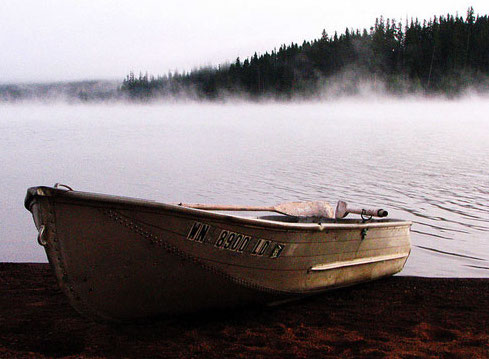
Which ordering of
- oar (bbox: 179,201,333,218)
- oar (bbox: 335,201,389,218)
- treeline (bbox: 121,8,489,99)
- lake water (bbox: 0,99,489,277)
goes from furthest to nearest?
treeline (bbox: 121,8,489,99)
lake water (bbox: 0,99,489,277)
oar (bbox: 179,201,333,218)
oar (bbox: 335,201,389,218)

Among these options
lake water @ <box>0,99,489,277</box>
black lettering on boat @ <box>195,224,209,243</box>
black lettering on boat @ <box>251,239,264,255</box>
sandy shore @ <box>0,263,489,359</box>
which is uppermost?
black lettering on boat @ <box>195,224,209,243</box>

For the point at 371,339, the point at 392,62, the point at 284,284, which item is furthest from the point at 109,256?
the point at 392,62

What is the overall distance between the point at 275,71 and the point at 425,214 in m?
108

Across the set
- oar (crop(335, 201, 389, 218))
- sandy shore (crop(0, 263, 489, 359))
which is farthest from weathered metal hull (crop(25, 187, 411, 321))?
oar (crop(335, 201, 389, 218))

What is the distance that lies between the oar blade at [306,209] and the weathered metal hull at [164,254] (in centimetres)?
151

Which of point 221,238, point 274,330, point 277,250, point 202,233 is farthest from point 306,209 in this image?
point 202,233

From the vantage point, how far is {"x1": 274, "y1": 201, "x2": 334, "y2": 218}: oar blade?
8.52m

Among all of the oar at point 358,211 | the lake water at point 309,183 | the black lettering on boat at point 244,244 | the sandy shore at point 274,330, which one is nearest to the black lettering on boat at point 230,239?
the black lettering on boat at point 244,244

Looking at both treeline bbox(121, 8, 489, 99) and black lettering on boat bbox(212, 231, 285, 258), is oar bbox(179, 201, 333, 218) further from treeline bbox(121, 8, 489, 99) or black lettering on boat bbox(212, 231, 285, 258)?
treeline bbox(121, 8, 489, 99)

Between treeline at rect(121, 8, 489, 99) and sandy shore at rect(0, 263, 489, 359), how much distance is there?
10543 cm

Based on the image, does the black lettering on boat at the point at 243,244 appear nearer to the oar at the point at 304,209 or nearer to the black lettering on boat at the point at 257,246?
the black lettering on boat at the point at 257,246

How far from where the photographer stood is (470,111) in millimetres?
120625

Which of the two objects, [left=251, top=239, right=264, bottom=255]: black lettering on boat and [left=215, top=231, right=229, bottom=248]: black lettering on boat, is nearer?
[left=215, top=231, right=229, bottom=248]: black lettering on boat

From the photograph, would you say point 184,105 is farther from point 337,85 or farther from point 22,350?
point 22,350
